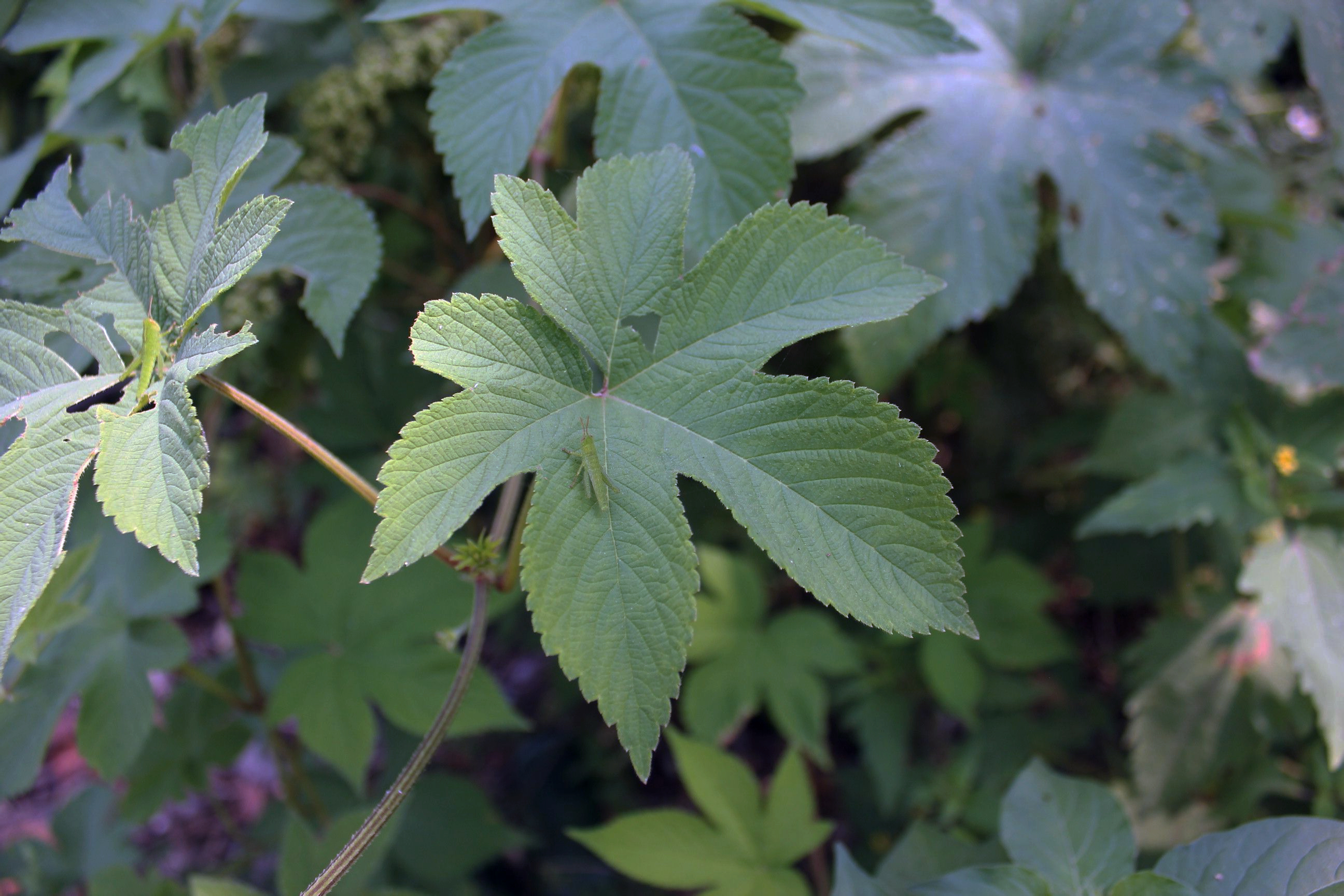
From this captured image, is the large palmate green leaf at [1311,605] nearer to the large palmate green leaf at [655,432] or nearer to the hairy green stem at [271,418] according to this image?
the large palmate green leaf at [655,432]

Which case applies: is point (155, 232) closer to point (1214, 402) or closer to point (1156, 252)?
point (1156, 252)

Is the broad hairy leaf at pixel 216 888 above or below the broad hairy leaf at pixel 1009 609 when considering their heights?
above

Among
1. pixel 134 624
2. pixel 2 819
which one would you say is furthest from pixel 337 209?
pixel 2 819

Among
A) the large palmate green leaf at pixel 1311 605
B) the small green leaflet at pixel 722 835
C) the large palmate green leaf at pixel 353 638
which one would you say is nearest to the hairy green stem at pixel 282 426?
the large palmate green leaf at pixel 353 638

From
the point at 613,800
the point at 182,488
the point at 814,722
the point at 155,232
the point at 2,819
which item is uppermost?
the point at 155,232

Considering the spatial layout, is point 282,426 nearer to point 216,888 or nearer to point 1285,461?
point 216,888

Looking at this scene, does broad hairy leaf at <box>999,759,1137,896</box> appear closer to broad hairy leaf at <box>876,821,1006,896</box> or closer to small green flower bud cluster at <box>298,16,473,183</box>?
broad hairy leaf at <box>876,821,1006,896</box>

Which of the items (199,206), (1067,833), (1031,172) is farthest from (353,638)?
(1031,172)
